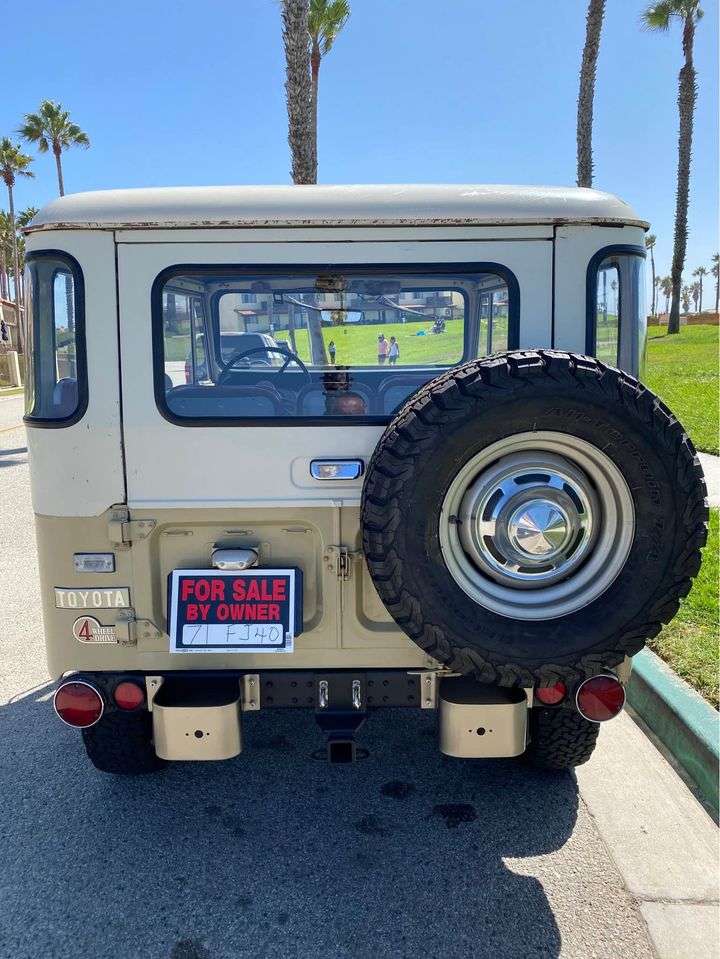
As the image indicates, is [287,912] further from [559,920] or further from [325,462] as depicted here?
[325,462]

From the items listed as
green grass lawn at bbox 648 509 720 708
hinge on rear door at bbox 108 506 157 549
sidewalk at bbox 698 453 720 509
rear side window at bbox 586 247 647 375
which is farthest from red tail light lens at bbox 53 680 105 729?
sidewalk at bbox 698 453 720 509

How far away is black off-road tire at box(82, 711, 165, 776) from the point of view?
10.7 feet

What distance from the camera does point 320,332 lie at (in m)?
2.97

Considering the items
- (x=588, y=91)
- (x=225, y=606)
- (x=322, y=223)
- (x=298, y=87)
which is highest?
(x=588, y=91)

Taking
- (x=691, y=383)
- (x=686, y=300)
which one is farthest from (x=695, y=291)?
(x=691, y=383)

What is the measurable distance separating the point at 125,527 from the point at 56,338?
2.49 feet

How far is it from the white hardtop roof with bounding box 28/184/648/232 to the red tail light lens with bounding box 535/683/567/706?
5.70 feet

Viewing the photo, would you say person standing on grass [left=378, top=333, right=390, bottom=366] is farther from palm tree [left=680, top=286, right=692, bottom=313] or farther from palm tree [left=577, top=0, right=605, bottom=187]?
palm tree [left=680, top=286, right=692, bottom=313]

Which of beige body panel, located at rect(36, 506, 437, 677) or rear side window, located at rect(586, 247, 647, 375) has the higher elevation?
rear side window, located at rect(586, 247, 647, 375)

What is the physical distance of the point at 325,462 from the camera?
2.81 metres

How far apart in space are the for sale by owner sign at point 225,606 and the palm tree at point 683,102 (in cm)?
3212

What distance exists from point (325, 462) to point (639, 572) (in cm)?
116

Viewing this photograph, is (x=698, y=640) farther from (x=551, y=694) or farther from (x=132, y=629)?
(x=132, y=629)

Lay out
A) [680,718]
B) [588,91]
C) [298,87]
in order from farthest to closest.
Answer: [588,91] < [298,87] < [680,718]
